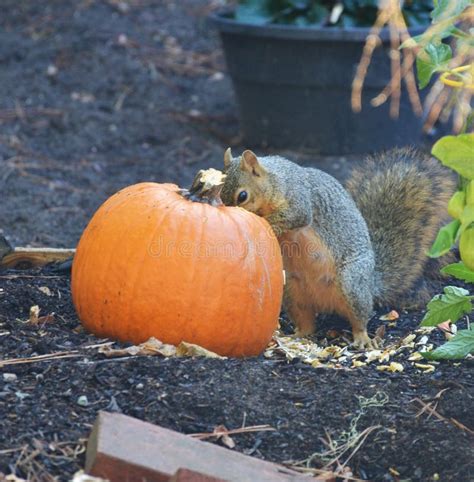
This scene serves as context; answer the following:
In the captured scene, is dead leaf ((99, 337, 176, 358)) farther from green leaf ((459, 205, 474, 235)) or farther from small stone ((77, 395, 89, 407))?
green leaf ((459, 205, 474, 235))

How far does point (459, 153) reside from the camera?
8.18ft

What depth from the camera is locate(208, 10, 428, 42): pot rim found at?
638 centimetres

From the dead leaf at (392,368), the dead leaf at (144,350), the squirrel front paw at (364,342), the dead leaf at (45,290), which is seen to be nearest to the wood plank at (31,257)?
the dead leaf at (45,290)

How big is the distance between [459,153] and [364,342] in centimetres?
147

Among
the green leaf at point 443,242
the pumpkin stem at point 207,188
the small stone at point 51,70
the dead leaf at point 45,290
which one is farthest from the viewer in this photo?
the small stone at point 51,70

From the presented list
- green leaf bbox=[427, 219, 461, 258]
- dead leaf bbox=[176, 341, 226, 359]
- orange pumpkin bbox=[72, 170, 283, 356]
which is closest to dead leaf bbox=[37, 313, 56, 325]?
orange pumpkin bbox=[72, 170, 283, 356]

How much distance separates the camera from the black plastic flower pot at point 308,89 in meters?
6.50

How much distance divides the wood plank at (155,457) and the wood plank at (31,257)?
164cm

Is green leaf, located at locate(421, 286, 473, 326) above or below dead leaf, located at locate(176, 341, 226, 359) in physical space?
above

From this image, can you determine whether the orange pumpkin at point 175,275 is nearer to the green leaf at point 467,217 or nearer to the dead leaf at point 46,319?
the dead leaf at point 46,319

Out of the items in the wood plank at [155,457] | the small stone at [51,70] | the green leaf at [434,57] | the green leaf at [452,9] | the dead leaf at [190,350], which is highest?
the green leaf at [452,9]

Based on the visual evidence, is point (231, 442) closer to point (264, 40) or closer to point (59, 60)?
point (264, 40)

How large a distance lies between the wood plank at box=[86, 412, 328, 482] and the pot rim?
14.5ft

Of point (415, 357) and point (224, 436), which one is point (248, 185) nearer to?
point (415, 357)
